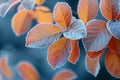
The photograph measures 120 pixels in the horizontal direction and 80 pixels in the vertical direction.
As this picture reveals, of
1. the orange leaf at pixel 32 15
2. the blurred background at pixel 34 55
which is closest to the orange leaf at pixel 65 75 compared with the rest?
the blurred background at pixel 34 55

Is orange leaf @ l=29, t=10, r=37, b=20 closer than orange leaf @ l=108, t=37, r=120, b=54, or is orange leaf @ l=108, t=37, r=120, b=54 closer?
orange leaf @ l=108, t=37, r=120, b=54

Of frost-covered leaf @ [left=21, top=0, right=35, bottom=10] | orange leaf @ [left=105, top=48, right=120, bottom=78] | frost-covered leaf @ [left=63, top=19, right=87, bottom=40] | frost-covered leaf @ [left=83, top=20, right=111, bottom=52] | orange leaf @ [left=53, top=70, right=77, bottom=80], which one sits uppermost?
frost-covered leaf @ [left=21, top=0, right=35, bottom=10]

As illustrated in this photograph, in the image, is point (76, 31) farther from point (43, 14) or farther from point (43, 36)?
point (43, 14)

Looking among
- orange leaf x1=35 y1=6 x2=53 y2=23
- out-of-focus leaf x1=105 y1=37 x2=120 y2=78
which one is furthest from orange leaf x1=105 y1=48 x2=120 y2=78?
orange leaf x1=35 y1=6 x2=53 y2=23

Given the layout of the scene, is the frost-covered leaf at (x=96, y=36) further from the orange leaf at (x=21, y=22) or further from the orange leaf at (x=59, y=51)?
the orange leaf at (x=21, y=22)

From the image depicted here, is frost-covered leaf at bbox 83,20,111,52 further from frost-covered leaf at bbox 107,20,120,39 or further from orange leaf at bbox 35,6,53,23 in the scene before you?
orange leaf at bbox 35,6,53,23

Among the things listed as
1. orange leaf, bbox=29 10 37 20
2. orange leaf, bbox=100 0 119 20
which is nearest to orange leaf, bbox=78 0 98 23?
orange leaf, bbox=100 0 119 20

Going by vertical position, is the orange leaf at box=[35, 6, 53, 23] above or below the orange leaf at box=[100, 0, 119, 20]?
below
